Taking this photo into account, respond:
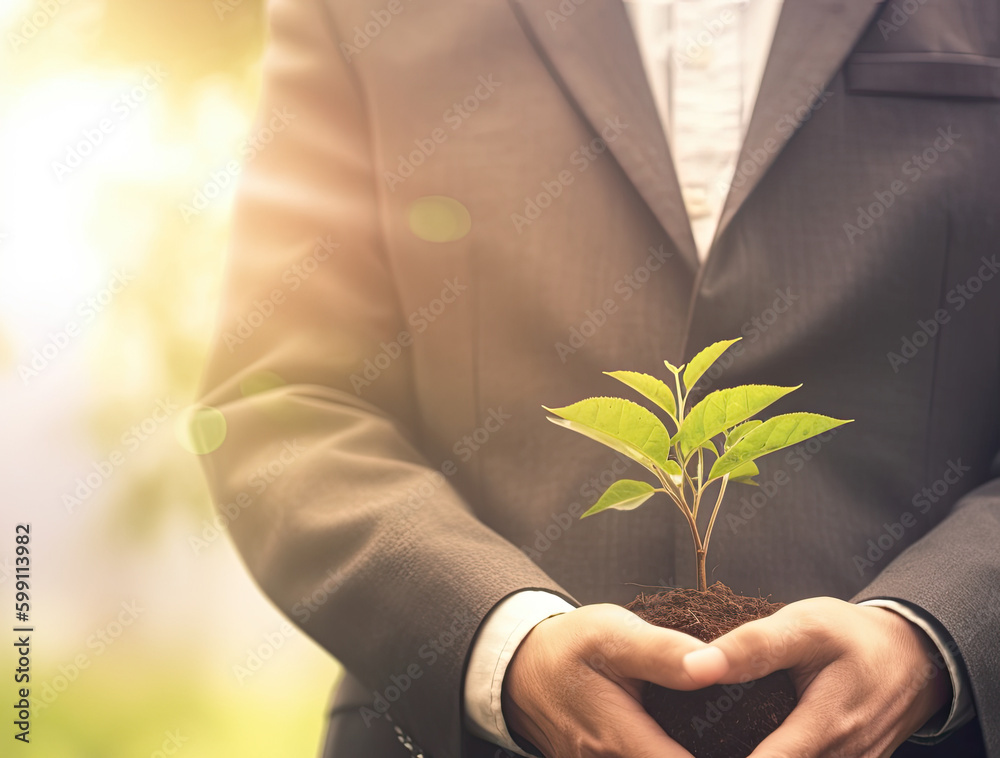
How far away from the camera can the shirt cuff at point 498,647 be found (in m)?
0.58

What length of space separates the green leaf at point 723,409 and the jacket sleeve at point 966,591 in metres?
0.21

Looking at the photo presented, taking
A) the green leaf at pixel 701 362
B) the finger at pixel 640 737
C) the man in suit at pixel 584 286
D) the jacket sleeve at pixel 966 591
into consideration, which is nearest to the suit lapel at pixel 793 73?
the man in suit at pixel 584 286

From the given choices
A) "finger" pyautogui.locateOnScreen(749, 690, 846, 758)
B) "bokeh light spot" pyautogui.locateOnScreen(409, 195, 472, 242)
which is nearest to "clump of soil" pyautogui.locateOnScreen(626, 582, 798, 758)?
"finger" pyautogui.locateOnScreen(749, 690, 846, 758)

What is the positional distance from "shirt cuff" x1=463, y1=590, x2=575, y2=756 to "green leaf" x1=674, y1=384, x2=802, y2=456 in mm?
182

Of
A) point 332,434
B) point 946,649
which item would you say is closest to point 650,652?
point 946,649

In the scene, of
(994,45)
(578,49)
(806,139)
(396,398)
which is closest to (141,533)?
(396,398)

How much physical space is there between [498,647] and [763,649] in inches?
8.5

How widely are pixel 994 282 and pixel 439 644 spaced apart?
2.37 feet

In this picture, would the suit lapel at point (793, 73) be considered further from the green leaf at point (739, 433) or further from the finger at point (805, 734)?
the finger at point (805, 734)

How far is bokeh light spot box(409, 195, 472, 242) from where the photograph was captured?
85 centimetres

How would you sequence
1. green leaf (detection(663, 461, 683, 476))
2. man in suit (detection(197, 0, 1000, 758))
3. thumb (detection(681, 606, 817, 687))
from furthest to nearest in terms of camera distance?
man in suit (detection(197, 0, 1000, 758)), green leaf (detection(663, 461, 683, 476)), thumb (detection(681, 606, 817, 687))

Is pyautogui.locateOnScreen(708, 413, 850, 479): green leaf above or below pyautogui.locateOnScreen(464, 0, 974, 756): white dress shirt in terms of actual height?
below

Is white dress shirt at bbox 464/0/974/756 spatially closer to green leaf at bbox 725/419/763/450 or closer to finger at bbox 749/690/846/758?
green leaf at bbox 725/419/763/450

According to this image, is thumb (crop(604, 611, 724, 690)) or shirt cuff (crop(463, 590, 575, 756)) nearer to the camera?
thumb (crop(604, 611, 724, 690))
